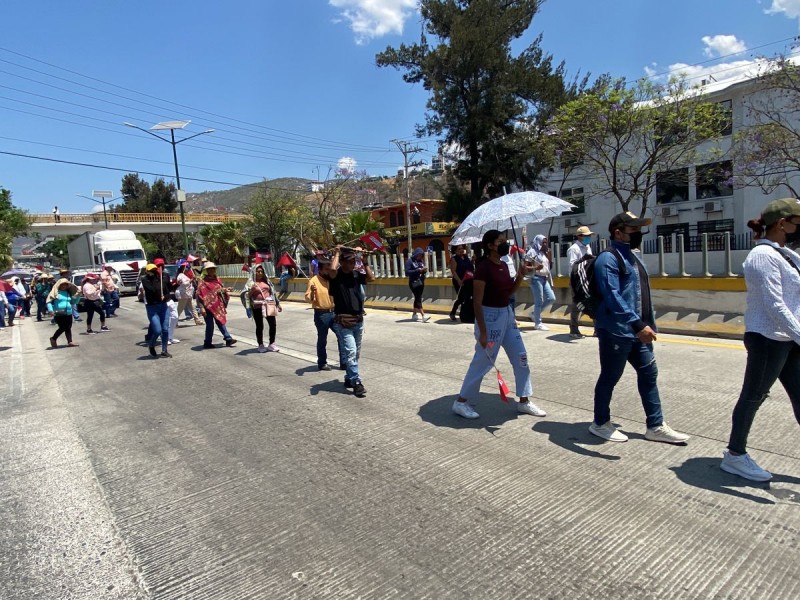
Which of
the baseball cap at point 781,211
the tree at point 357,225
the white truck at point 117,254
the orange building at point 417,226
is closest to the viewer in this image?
the baseball cap at point 781,211

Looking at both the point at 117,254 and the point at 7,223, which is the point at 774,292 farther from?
the point at 7,223

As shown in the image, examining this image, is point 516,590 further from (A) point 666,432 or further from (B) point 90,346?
(B) point 90,346

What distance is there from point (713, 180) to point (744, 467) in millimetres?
30227

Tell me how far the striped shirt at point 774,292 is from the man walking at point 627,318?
2.35ft

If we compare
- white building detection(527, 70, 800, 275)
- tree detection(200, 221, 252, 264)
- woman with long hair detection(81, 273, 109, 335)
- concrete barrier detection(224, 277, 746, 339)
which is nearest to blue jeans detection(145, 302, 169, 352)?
woman with long hair detection(81, 273, 109, 335)

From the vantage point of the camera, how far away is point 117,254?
34.6m

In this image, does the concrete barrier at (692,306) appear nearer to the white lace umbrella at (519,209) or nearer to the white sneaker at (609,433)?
the white lace umbrella at (519,209)

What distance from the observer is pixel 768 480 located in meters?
3.44

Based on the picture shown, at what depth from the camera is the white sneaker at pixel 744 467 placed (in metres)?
3.46

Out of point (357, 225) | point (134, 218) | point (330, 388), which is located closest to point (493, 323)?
point (330, 388)

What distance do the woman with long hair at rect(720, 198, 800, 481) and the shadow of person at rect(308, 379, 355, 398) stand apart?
13.1ft

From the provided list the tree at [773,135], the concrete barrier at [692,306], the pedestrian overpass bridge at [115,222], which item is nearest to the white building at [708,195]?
the tree at [773,135]

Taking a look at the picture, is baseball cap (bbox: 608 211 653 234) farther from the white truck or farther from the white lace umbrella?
the white truck

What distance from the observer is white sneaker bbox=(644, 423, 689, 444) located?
13.6 feet
